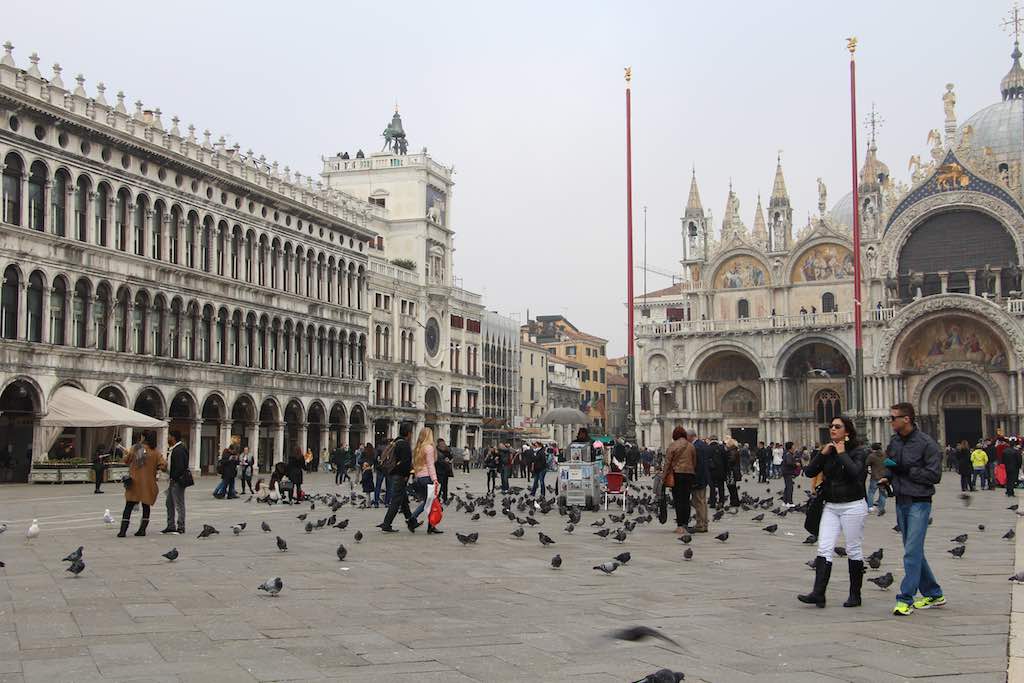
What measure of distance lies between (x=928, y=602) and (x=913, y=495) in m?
1.04

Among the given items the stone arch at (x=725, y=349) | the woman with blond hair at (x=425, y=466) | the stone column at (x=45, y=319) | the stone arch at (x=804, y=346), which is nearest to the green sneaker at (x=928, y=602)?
the woman with blond hair at (x=425, y=466)

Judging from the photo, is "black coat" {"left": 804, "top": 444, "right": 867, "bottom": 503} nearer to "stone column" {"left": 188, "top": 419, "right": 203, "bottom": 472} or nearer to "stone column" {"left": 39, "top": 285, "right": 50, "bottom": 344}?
"stone column" {"left": 39, "top": 285, "right": 50, "bottom": 344}

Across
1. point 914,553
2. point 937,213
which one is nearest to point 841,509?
point 914,553

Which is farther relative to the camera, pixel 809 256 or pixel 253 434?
pixel 809 256

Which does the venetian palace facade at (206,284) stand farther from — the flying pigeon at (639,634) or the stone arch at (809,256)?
the flying pigeon at (639,634)

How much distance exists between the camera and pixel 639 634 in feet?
27.9

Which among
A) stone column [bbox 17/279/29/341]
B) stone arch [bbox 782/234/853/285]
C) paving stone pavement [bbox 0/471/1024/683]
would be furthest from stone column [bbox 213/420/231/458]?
stone arch [bbox 782/234/853/285]

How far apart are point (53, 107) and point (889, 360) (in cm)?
4662

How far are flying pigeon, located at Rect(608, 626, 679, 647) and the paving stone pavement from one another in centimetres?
14

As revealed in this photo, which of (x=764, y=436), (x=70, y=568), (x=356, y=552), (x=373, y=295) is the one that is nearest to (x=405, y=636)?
(x=70, y=568)

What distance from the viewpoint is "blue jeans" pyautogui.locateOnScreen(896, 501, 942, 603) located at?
989 centimetres

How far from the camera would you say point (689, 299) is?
2938 inches

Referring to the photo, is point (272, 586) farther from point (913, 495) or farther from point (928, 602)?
point (928, 602)

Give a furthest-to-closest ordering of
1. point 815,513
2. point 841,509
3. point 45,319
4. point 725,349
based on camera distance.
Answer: point 725,349, point 45,319, point 815,513, point 841,509
